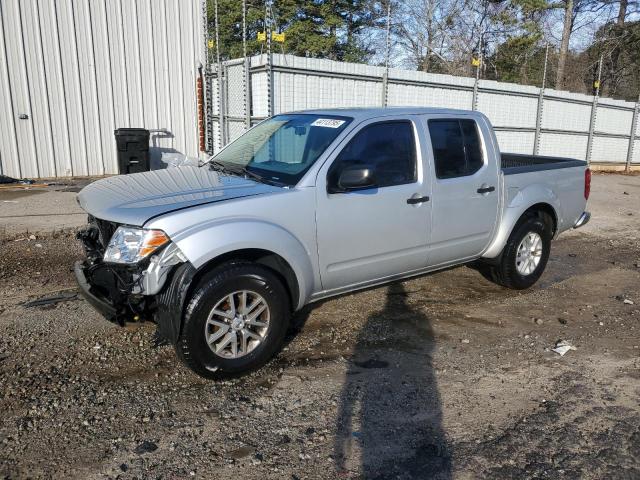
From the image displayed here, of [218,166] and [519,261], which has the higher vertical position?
[218,166]

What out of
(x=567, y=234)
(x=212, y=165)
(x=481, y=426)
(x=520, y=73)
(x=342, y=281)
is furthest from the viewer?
(x=520, y=73)

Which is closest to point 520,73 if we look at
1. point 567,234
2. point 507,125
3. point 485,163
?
point 507,125

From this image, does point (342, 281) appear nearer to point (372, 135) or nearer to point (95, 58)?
point (372, 135)

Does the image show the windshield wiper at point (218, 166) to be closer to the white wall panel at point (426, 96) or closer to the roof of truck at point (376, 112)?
the roof of truck at point (376, 112)

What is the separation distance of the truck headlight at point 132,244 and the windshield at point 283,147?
3.44ft

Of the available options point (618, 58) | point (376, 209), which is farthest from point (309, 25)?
point (376, 209)

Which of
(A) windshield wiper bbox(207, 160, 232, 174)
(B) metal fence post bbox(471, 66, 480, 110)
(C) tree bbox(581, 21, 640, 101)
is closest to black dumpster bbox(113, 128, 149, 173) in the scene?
(A) windshield wiper bbox(207, 160, 232, 174)

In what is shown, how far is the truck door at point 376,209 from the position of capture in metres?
4.02

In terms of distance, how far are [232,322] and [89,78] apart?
400 inches

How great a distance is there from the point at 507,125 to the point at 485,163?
1188 centimetres

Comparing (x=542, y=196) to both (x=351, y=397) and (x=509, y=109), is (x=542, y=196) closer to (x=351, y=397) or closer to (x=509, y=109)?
(x=351, y=397)

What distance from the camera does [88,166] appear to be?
12125mm

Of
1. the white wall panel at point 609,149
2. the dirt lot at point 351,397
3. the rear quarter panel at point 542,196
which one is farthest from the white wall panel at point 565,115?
the dirt lot at point 351,397

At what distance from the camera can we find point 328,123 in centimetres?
438
